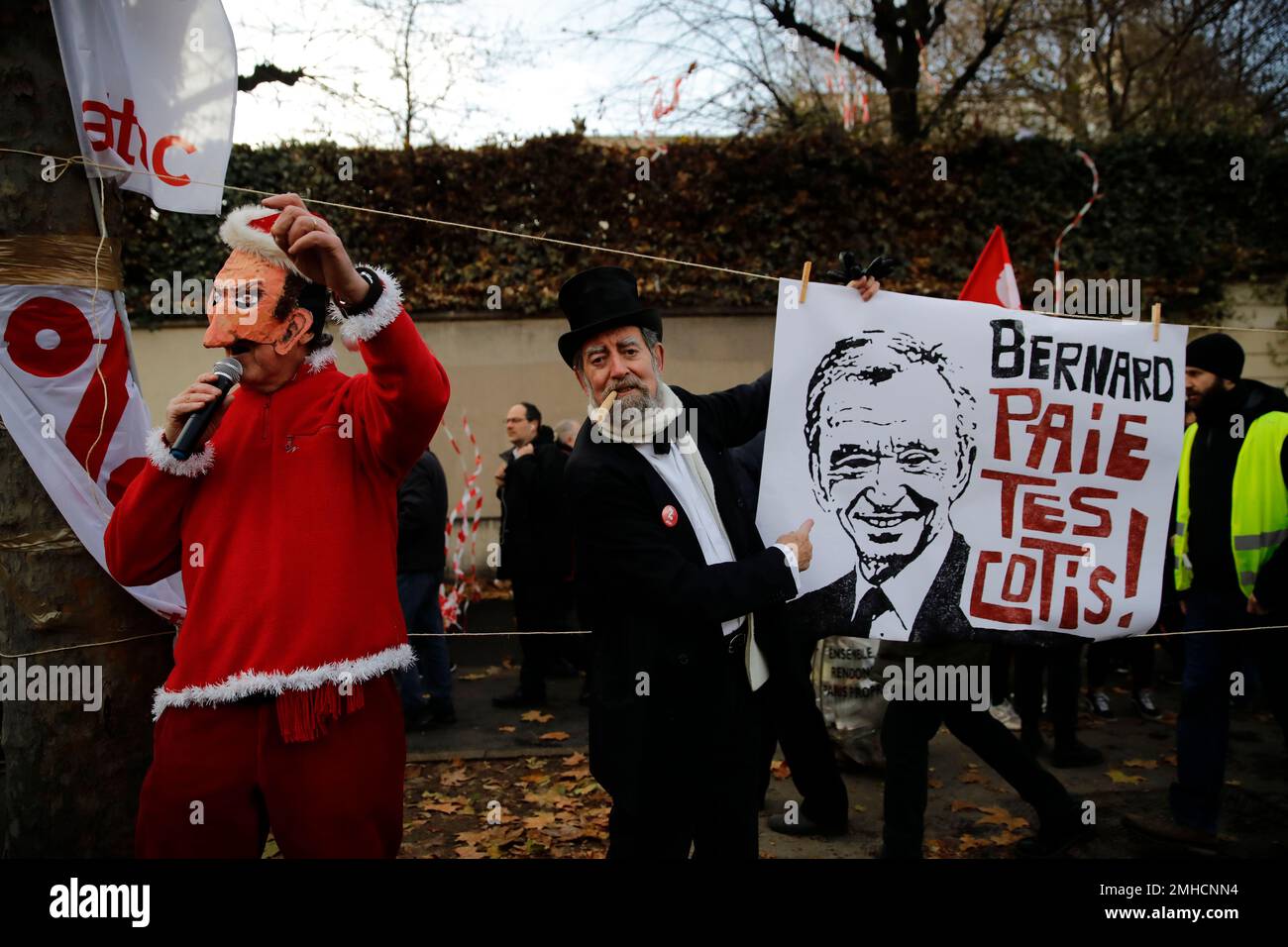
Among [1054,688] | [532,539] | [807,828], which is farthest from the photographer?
[532,539]

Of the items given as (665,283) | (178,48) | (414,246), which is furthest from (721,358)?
(178,48)

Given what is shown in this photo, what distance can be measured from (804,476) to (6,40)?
284 cm

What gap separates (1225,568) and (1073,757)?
1688mm

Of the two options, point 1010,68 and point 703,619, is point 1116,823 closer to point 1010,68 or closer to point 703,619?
point 703,619

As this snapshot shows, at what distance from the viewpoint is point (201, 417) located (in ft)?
8.02

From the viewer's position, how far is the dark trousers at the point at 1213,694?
4.38 meters

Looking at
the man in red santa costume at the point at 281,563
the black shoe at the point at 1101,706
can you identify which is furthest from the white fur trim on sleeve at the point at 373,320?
the black shoe at the point at 1101,706

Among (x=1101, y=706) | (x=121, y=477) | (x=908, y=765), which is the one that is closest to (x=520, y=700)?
(x=908, y=765)

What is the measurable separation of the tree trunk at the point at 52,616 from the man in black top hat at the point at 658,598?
1.52m

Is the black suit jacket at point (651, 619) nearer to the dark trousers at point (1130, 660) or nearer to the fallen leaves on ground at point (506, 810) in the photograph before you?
the fallen leaves on ground at point (506, 810)

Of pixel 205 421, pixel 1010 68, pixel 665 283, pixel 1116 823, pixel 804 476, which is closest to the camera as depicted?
pixel 205 421

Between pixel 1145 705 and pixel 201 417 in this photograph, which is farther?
pixel 1145 705

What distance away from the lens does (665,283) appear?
10.8 m
